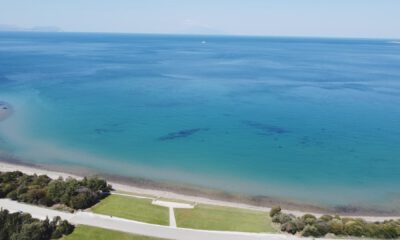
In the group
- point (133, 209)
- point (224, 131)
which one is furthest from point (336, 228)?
point (224, 131)

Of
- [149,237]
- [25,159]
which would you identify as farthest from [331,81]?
[149,237]

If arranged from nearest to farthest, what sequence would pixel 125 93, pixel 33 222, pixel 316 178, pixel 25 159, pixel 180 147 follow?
pixel 33 222
pixel 316 178
pixel 25 159
pixel 180 147
pixel 125 93

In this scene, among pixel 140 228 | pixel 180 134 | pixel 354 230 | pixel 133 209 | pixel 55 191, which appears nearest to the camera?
pixel 354 230

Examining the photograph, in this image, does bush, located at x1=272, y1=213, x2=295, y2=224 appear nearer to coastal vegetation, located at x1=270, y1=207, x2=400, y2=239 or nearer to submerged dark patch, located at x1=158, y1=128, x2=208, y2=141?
coastal vegetation, located at x1=270, y1=207, x2=400, y2=239

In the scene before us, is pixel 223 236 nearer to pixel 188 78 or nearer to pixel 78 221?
pixel 78 221

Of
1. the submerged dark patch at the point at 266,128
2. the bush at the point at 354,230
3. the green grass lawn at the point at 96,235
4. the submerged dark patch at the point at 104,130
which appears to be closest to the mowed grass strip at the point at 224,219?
the green grass lawn at the point at 96,235

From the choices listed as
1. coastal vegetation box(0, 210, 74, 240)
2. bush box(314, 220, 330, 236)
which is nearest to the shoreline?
bush box(314, 220, 330, 236)

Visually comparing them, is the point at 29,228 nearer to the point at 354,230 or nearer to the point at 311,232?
the point at 311,232
